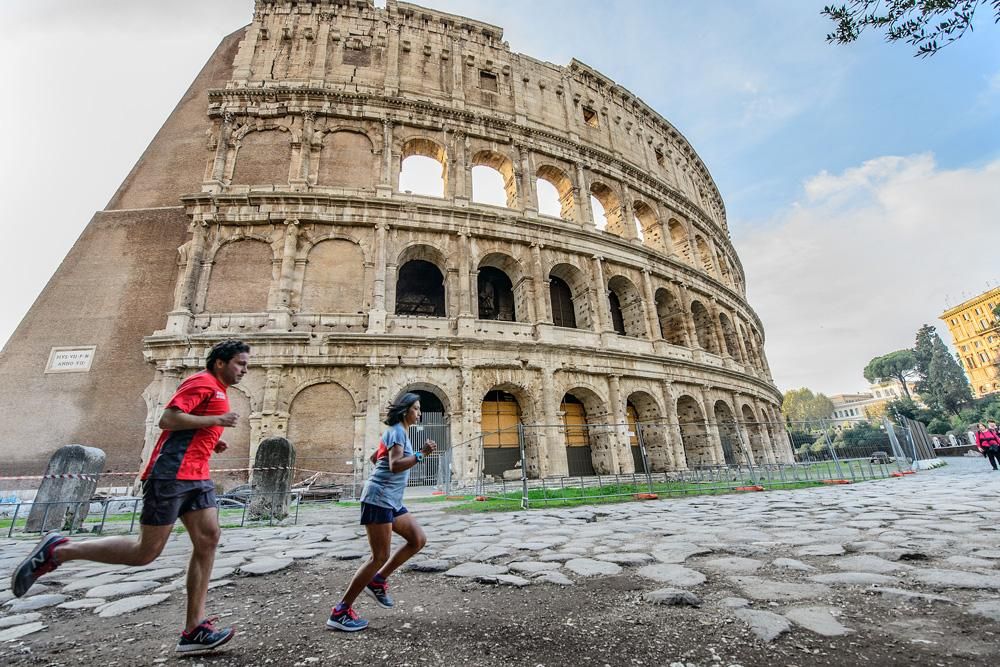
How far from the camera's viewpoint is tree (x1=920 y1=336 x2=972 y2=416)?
1670 inches

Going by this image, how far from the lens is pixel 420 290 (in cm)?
1596

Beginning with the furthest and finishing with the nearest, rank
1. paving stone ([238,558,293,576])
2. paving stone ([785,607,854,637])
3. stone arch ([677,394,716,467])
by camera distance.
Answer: stone arch ([677,394,716,467]) < paving stone ([238,558,293,576]) < paving stone ([785,607,854,637])

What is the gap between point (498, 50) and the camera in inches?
746

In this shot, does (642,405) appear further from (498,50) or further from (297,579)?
(498,50)

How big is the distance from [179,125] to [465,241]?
13.1 m

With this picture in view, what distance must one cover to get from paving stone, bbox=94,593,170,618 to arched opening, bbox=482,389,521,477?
410 inches

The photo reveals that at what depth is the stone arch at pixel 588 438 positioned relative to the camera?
13.8 meters

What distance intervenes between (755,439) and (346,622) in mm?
20212

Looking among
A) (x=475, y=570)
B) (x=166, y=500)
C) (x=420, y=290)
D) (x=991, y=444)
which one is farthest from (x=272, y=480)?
(x=991, y=444)

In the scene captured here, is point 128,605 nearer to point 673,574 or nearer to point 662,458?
point 673,574

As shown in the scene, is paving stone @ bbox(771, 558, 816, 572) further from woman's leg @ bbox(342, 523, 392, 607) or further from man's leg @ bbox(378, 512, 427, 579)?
woman's leg @ bbox(342, 523, 392, 607)

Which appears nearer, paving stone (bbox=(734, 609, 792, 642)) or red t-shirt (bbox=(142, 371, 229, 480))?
paving stone (bbox=(734, 609, 792, 642))

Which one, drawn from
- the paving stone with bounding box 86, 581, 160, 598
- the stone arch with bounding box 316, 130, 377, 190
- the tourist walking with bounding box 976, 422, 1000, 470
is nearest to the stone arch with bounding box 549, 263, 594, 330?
the stone arch with bounding box 316, 130, 377, 190

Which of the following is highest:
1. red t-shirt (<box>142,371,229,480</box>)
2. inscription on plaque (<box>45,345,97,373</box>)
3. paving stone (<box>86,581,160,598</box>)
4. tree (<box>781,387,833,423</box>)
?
tree (<box>781,387,833,423</box>)
